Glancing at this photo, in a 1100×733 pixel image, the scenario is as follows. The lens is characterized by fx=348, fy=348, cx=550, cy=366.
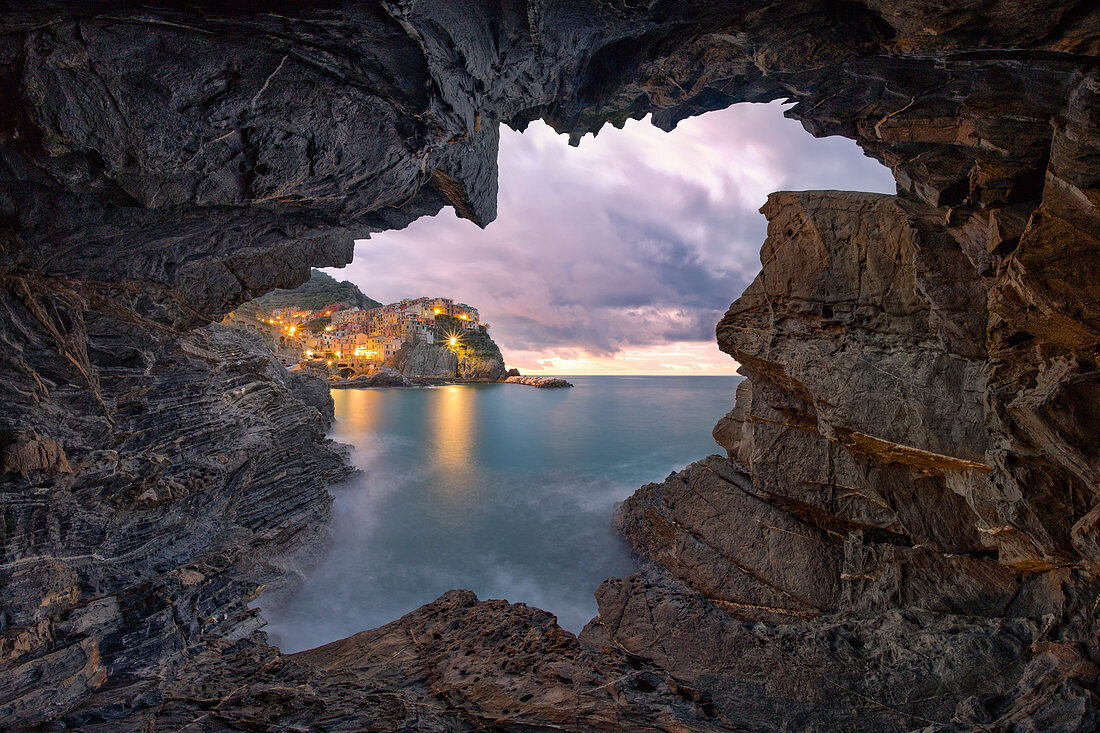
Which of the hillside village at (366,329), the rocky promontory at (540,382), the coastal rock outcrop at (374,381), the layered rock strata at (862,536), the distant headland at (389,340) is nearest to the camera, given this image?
the layered rock strata at (862,536)

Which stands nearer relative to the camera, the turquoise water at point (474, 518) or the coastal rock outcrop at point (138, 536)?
the coastal rock outcrop at point (138, 536)

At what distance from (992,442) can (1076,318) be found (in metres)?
2.26

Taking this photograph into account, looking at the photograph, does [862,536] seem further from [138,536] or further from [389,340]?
[389,340]

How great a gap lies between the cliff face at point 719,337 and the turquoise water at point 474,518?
11.9ft

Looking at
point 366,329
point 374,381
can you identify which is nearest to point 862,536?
point 374,381

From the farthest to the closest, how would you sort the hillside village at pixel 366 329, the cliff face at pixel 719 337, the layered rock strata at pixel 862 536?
the hillside village at pixel 366 329, the layered rock strata at pixel 862 536, the cliff face at pixel 719 337

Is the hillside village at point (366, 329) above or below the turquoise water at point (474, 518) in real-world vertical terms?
above

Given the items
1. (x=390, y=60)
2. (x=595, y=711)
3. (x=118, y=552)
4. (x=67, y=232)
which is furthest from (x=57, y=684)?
(x=390, y=60)

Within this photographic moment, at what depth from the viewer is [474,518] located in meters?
15.1

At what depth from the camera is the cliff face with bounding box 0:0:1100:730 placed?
11.5 feet

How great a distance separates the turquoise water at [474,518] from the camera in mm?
10250

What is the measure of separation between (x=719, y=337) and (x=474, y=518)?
12.3 meters

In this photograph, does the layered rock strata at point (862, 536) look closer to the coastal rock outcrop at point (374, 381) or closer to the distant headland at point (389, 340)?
the coastal rock outcrop at point (374, 381)

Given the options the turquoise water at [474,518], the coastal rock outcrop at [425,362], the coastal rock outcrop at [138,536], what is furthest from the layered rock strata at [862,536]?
the coastal rock outcrop at [425,362]
